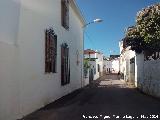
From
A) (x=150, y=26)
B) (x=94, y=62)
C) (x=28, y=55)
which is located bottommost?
(x=28, y=55)

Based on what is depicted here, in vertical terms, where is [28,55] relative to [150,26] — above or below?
below

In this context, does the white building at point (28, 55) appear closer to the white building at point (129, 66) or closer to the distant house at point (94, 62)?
the white building at point (129, 66)

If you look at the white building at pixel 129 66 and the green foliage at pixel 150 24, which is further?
the white building at pixel 129 66

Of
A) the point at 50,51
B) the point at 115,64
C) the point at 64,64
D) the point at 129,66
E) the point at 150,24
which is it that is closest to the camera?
the point at 50,51

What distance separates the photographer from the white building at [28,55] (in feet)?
36.9

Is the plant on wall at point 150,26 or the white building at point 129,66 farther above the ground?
the plant on wall at point 150,26

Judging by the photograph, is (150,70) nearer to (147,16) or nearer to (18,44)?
(147,16)

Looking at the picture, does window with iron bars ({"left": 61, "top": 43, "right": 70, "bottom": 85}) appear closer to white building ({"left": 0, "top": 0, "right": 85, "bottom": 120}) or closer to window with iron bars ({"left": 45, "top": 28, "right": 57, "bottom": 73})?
white building ({"left": 0, "top": 0, "right": 85, "bottom": 120})

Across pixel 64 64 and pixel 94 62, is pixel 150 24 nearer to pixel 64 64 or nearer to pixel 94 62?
pixel 64 64

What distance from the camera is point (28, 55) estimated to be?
13.4 m

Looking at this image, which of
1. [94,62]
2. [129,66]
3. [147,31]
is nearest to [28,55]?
[147,31]

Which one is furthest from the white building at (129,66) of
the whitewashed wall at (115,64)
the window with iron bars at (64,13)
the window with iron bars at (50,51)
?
the whitewashed wall at (115,64)

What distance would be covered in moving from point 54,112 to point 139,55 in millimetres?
16953

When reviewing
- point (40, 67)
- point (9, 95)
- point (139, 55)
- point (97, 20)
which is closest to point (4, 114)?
point (9, 95)
